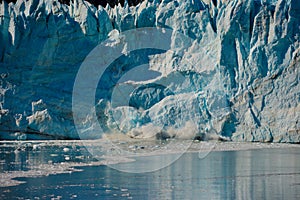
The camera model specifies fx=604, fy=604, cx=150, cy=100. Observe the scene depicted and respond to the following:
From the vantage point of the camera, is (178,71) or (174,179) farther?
(178,71)

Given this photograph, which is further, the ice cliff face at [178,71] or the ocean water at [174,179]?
the ice cliff face at [178,71]

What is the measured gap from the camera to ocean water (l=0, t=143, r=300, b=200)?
734cm

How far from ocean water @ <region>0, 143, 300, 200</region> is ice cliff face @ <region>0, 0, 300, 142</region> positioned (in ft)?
10.5

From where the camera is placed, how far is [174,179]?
864 centimetres

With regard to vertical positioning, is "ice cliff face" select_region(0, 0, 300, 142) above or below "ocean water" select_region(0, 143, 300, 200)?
above

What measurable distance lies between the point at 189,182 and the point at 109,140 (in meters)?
7.01

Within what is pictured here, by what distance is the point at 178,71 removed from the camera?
1592 cm

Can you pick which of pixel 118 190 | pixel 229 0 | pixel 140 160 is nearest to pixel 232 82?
pixel 229 0

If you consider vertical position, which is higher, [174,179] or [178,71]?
[178,71]

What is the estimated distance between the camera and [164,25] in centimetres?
1642

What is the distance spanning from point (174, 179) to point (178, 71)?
7.53 meters

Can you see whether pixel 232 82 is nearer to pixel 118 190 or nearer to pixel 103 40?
pixel 103 40

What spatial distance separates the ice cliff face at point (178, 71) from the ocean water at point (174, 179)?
126 inches

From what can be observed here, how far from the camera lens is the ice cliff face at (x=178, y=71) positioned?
1466cm
